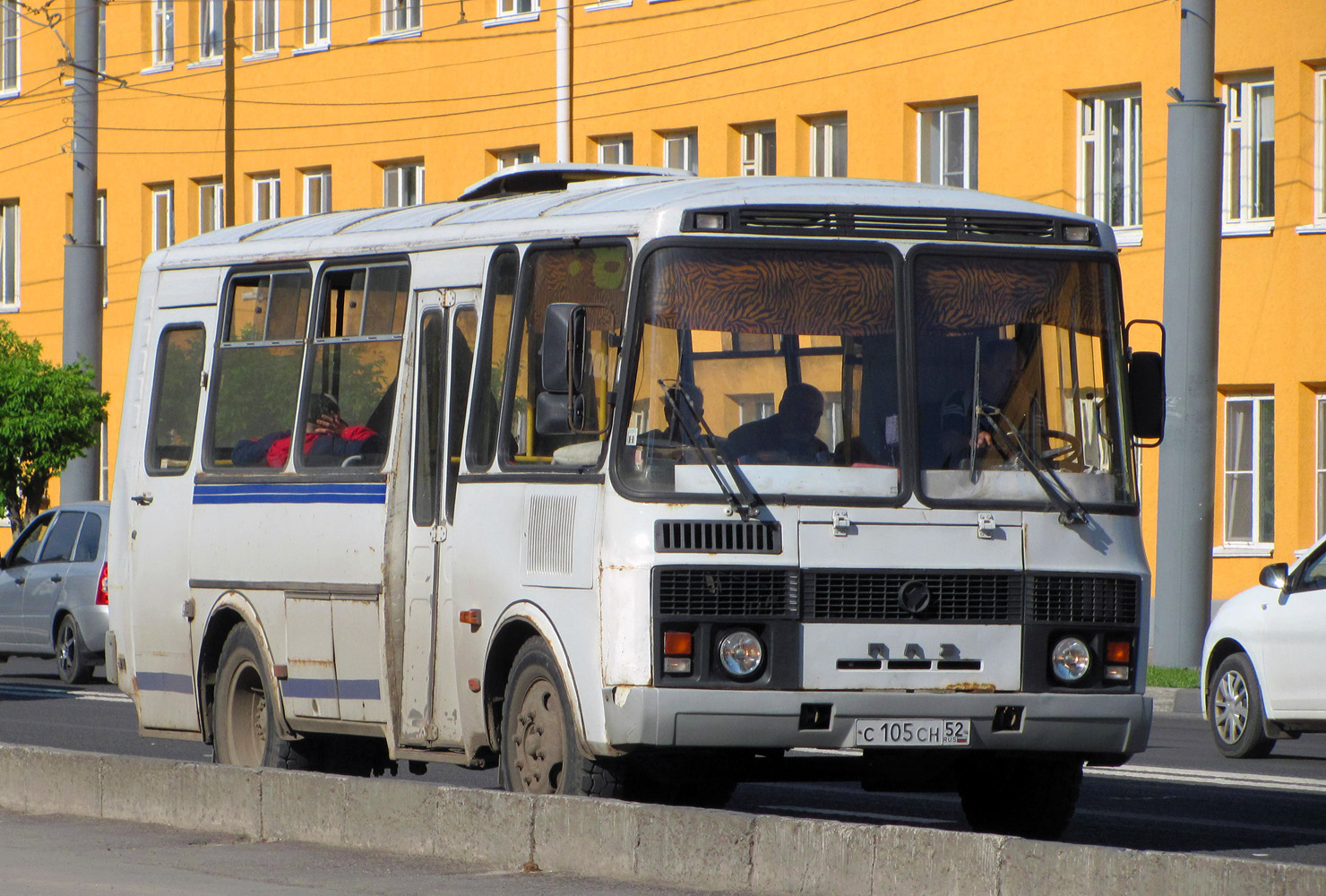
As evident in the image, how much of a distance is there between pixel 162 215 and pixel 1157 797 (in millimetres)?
34587

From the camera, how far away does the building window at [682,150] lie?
3594 cm

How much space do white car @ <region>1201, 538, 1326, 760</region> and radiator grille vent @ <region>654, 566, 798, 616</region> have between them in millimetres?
6332

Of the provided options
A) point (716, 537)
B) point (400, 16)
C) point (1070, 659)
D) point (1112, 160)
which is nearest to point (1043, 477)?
point (1070, 659)

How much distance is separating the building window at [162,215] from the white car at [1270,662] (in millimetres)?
31429

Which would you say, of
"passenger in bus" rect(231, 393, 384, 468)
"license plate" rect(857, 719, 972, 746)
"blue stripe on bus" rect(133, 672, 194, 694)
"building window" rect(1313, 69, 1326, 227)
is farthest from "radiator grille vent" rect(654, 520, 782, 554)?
"building window" rect(1313, 69, 1326, 227)

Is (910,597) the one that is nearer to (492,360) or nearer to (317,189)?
(492,360)

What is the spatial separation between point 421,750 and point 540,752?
4.19ft

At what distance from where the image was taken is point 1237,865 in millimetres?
7391

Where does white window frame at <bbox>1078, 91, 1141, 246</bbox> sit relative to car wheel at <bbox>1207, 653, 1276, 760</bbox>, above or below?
above

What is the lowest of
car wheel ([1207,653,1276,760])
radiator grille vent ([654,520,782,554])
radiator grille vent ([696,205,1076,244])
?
car wheel ([1207,653,1276,760])

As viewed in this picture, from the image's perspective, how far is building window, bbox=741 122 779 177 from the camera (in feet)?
114

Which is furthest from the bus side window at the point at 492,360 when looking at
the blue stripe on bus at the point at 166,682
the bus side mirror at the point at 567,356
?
the blue stripe on bus at the point at 166,682

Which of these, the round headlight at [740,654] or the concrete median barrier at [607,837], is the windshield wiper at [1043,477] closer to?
the round headlight at [740,654]

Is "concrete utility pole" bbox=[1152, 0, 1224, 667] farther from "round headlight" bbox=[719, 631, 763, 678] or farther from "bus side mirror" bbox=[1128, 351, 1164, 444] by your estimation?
"round headlight" bbox=[719, 631, 763, 678]
